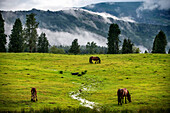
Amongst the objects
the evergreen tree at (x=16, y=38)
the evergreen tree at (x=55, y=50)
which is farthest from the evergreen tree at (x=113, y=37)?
the evergreen tree at (x=55, y=50)

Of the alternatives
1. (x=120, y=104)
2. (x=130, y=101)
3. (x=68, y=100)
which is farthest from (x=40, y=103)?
(x=130, y=101)

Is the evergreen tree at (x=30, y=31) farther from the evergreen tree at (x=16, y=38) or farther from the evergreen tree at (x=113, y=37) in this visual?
the evergreen tree at (x=113, y=37)

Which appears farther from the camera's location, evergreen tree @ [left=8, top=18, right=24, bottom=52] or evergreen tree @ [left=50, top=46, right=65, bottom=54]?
evergreen tree @ [left=50, top=46, right=65, bottom=54]

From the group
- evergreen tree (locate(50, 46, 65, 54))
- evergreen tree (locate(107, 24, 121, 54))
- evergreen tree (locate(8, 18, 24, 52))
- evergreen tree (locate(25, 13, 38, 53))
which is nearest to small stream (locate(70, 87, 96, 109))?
evergreen tree (locate(25, 13, 38, 53))

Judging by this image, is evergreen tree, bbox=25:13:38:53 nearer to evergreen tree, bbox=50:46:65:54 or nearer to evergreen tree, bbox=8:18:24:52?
evergreen tree, bbox=8:18:24:52

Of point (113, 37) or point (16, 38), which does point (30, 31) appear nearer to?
point (16, 38)

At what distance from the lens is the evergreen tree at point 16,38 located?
86.4 meters

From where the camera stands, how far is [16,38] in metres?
86.4

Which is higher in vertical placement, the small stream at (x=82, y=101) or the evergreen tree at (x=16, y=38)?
the evergreen tree at (x=16, y=38)

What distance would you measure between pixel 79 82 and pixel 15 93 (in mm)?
13198

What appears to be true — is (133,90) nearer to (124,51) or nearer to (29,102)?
(29,102)

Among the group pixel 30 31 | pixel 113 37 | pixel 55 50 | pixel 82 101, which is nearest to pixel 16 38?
pixel 30 31

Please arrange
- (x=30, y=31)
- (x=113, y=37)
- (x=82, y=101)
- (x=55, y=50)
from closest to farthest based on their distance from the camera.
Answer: (x=82, y=101), (x=30, y=31), (x=113, y=37), (x=55, y=50)

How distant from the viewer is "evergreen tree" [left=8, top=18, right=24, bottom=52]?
86.4 meters
